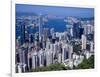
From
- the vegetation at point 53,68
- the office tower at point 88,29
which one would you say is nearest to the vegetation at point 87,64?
the vegetation at point 53,68

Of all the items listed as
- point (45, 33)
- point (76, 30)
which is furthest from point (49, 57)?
point (76, 30)

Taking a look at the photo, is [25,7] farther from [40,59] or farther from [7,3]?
[40,59]

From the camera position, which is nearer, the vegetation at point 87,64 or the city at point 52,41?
the city at point 52,41

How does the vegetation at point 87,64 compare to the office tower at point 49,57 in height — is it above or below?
below

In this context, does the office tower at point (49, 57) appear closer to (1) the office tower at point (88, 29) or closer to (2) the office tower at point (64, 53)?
(2) the office tower at point (64, 53)

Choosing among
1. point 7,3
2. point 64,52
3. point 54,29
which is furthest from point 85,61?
point 7,3

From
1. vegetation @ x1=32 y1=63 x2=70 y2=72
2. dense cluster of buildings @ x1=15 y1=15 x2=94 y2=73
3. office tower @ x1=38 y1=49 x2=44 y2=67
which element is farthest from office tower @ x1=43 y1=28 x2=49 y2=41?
vegetation @ x1=32 y1=63 x2=70 y2=72

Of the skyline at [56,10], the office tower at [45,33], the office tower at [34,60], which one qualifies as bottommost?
the office tower at [34,60]
